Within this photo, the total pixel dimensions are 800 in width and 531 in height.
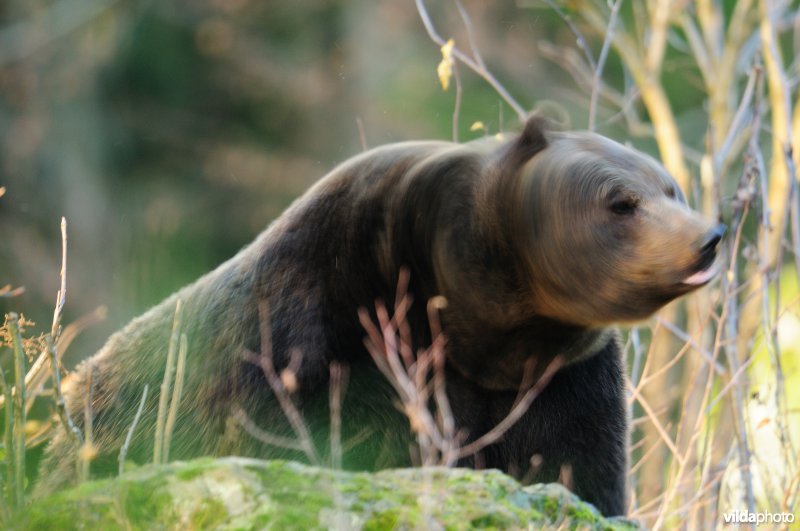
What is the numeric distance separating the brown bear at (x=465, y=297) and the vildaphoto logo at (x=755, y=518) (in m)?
0.35

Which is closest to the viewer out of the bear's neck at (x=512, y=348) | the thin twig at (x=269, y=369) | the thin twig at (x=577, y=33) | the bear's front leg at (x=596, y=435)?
the thin twig at (x=269, y=369)

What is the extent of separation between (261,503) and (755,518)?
2.05 metres

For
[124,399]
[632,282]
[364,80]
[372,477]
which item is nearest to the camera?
[372,477]

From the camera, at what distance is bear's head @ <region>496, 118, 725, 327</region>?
10.9ft

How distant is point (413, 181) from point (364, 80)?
11562 millimetres

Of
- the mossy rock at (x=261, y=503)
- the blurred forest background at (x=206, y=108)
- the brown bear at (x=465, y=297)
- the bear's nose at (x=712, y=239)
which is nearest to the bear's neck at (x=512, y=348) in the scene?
the brown bear at (x=465, y=297)

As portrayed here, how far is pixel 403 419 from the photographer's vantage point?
12.4 ft

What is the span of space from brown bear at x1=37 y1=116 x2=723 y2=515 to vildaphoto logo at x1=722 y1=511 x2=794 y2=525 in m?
0.35

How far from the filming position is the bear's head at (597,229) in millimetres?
3326

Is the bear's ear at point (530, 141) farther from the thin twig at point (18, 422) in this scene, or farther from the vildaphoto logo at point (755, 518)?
the thin twig at point (18, 422)

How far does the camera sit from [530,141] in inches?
145

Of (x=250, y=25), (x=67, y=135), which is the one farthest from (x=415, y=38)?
(x=67, y=135)

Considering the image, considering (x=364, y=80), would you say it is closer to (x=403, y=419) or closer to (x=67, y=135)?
(x=67, y=135)

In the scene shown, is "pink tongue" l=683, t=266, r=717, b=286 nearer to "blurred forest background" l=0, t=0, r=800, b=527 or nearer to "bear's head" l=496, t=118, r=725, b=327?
"bear's head" l=496, t=118, r=725, b=327
